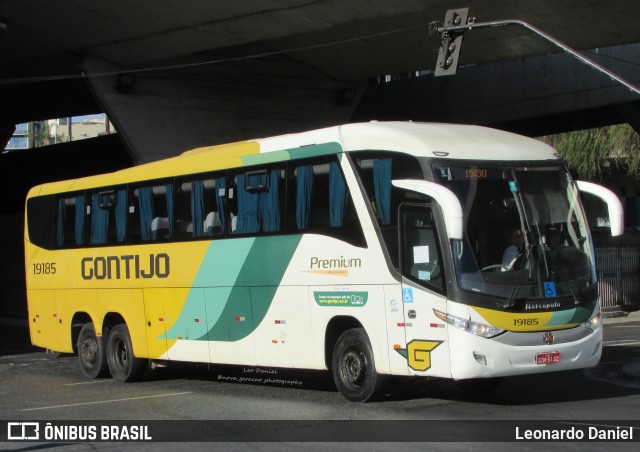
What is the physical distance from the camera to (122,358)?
59.4 ft

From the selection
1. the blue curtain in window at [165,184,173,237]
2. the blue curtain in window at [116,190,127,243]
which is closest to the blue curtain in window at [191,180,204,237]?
the blue curtain in window at [165,184,173,237]

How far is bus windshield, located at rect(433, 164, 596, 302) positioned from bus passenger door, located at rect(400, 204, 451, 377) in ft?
1.22

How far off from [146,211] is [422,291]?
6.64m

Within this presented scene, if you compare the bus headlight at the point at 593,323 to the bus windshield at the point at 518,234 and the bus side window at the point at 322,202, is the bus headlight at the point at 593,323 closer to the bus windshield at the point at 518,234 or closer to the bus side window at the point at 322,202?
the bus windshield at the point at 518,234

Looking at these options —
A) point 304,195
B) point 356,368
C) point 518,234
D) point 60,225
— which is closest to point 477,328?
point 518,234

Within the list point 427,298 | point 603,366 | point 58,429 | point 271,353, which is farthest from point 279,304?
point 603,366

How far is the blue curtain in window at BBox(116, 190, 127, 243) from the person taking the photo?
1800 cm

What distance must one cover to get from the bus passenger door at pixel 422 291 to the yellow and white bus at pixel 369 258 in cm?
2

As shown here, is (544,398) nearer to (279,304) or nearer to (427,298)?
(427,298)

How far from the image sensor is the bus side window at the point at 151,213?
17.0m

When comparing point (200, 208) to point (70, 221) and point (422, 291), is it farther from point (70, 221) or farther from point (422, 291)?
point (422, 291)

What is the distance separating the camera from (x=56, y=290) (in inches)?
780

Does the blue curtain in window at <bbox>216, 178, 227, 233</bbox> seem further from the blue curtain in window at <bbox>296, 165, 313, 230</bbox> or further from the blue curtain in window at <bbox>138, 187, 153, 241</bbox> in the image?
the blue curtain in window at <bbox>138, 187, 153, 241</bbox>

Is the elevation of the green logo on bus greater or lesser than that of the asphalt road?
greater
